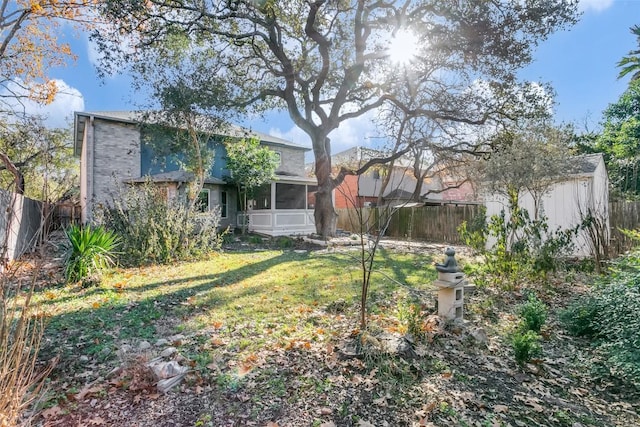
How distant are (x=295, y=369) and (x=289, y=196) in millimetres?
18833

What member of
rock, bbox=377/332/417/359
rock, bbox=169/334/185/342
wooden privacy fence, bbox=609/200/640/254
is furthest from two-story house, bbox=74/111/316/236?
wooden privacy fence, bbox=609/200/640/254

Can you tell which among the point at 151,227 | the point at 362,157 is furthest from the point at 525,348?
the point at 362,157

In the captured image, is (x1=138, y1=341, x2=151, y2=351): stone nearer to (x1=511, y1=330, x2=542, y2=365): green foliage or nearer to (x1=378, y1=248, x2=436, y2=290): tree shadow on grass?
(x1=511, y1=330, x2=542, y2=365): green foliage

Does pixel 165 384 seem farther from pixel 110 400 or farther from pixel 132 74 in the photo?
pixel 132 74

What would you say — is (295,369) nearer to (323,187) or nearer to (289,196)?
(323,187)

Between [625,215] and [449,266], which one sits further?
[625,215]

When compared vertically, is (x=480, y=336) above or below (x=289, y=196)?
below

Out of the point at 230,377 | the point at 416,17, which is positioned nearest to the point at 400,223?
the point at 416,17

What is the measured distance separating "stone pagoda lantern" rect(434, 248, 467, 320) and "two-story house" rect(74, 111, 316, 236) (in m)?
10.7

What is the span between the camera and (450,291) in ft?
13.5

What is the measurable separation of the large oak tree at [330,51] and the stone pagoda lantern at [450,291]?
28.8ft

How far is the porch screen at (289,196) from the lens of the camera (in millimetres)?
20672

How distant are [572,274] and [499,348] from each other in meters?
4.34

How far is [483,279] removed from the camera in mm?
5758
